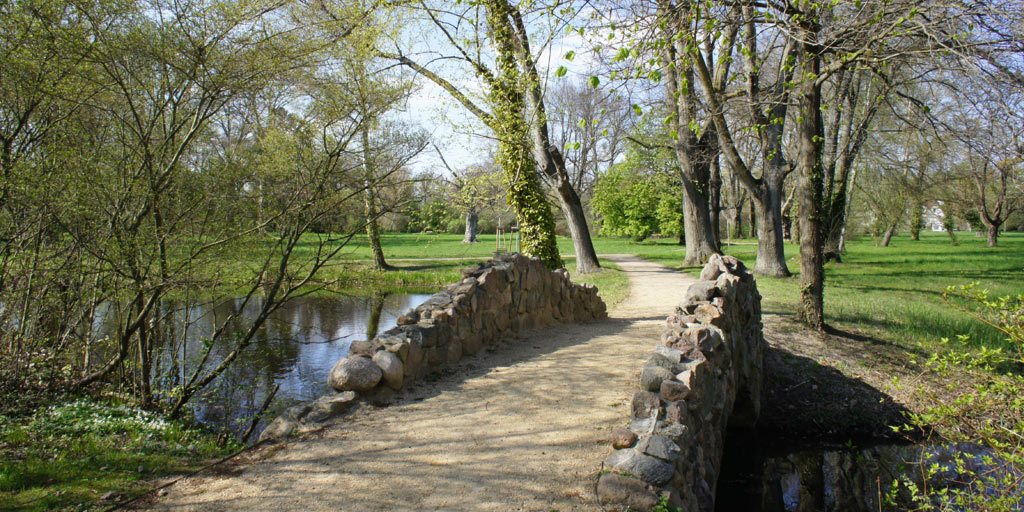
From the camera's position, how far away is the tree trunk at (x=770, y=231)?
15.1 metres

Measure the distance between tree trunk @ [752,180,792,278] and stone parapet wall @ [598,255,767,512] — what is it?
27.5ft

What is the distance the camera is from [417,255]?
1020 inches

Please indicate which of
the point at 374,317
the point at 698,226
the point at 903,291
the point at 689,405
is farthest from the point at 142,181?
the point at 698,226

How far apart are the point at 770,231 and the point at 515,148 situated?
6879mm

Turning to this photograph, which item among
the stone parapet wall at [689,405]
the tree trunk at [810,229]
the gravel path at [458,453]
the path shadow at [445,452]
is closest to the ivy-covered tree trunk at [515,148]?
the tree trunk at [810,229]

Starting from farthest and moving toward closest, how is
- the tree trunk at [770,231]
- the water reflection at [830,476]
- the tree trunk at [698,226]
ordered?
1. the tree trunk at [698,226]
2. the tree trunk at [770,231]
3. the water reflection at [830,476]

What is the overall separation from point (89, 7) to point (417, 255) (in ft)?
68.8

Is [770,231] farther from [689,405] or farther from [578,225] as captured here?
[689,405]

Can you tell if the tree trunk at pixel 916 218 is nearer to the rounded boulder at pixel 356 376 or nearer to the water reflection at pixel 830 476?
the water reflection at pixel 830 476

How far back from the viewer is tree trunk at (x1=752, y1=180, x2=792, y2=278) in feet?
49.4

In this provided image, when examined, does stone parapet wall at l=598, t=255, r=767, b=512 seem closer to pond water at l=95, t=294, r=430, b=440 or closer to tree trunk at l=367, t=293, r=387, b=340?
pond water at l=95, t=294, r=430, b=440

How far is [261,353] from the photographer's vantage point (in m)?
8.60

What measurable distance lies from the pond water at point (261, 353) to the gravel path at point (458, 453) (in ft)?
4.02

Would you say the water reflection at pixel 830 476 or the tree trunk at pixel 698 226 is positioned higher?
the tree trunk at pixel 698 226
